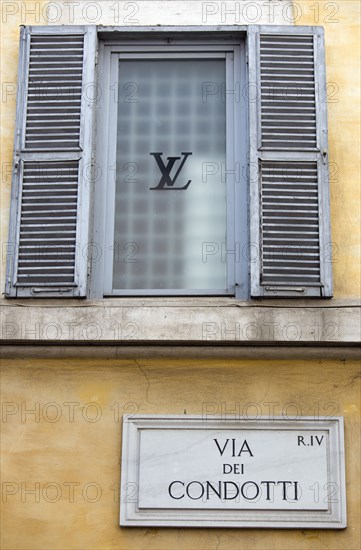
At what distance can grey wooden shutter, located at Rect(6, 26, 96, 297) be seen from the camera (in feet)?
24.6

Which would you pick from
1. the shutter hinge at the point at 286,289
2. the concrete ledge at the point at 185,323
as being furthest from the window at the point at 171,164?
the concrete ledge at the point at 185,323

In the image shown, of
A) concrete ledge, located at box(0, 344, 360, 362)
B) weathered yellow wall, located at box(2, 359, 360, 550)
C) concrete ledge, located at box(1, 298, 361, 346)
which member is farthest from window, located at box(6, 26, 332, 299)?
weathered yellow wall, located at box(2, 359, 360, 550)

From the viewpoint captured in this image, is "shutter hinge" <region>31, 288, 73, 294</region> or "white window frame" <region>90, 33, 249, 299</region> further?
"white window frame" <region>90, 33, 249, 299</region>

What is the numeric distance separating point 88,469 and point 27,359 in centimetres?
85

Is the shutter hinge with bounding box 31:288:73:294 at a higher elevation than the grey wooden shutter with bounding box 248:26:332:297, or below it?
below

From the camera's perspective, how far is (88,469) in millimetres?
7137

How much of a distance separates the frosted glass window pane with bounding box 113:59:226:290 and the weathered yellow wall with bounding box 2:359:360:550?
27.5 inches

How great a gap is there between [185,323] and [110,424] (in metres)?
0.81

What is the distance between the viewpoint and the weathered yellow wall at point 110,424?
6.96 meters

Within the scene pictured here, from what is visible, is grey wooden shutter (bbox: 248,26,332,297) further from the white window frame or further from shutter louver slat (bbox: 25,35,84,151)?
shutter louver slat (bbox: 25,35,84,151)

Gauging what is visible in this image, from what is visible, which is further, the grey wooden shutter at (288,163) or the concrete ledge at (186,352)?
the grey wooden shutter at (288,163)

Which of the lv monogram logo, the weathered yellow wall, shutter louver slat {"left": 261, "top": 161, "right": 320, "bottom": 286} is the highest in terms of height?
the lv monogram logo

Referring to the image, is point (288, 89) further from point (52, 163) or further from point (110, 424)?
point (110, 424)

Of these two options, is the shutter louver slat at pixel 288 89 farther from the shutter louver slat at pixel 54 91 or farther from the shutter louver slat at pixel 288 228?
the shutter louver slat at pixel 54 91
